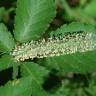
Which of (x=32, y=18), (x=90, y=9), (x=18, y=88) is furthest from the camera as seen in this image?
(x=90, y=9)

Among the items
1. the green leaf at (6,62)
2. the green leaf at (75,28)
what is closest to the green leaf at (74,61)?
the green leaf at (75,28)

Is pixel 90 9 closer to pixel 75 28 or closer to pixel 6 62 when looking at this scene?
pixel 75 28

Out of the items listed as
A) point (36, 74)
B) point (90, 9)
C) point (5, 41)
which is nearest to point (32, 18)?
point (5, 41)

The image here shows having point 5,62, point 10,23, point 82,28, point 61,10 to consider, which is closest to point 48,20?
point 82,28

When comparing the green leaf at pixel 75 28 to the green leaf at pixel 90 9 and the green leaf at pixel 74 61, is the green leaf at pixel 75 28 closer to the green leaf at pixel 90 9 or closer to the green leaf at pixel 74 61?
the green leaf at pixel 74 61

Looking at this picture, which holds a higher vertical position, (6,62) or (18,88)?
(6,62)

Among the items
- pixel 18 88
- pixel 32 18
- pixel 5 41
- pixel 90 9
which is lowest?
pixel 18 88

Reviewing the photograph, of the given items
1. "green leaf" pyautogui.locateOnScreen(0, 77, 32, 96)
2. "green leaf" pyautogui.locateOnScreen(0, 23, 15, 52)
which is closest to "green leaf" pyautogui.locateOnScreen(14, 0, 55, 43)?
"green leaf" pyautogui.locateOnScreen(0, 23, 15, 52)
